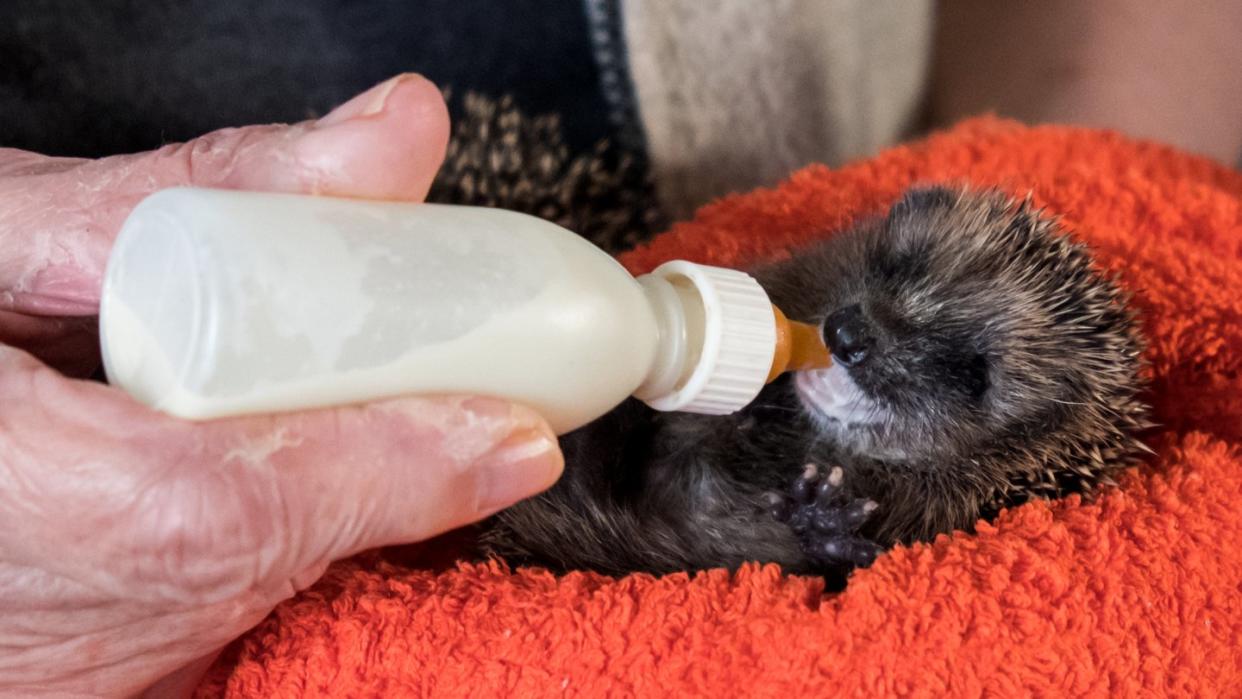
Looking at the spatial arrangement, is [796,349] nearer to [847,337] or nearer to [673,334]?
[847,337]

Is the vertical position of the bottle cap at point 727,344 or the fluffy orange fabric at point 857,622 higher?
the bottle cap at point 727,344

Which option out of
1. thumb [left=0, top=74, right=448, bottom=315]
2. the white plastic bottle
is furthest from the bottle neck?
thumb [left=0, top=74, right=448, bottom=315]

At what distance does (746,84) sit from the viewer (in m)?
2.24

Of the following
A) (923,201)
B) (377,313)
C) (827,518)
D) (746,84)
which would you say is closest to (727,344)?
(377,313)

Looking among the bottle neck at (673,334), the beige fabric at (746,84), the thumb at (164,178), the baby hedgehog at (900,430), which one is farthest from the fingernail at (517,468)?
the beige fabric at (746,84)

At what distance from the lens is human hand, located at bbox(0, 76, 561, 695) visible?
81 centimetres

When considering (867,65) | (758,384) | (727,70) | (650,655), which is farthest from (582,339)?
(867,65)

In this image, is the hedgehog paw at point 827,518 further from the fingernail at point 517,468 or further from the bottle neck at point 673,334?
the fingernail at point 517,468

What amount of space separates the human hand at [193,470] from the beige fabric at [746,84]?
118cm

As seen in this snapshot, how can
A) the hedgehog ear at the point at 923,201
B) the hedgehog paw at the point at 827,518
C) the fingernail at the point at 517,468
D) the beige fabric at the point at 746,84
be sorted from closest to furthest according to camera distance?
1. the fingernail at the point at 517,468
2. the hedgehog paw at the point at 827,518
3. the hedgehog ear at the point at 923,201
4. the beige fabric at the point at 746,84

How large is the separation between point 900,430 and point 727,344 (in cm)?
63

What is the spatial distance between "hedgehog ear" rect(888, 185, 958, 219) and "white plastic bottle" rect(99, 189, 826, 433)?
2.54 feet

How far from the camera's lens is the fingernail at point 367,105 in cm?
98

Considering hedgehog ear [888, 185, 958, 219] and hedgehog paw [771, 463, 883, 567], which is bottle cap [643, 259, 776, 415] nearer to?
hedgehog paw [771, 463, 883, 567]
